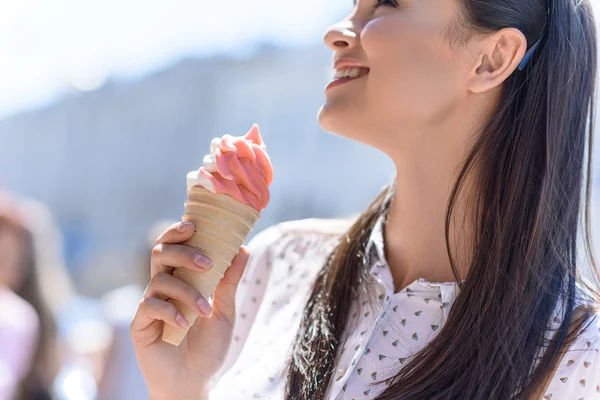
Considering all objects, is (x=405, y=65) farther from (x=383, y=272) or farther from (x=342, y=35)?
(x=383, y=272)

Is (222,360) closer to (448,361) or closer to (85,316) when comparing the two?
(448,361)

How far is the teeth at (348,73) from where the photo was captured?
1.65 meters

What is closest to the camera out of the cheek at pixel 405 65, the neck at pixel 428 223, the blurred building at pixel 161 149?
the cheek at pixel 405 65

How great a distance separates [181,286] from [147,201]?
5.33m

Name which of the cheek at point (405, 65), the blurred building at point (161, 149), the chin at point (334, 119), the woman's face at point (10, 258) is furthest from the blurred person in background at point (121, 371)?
the cheek at point (405, 65)

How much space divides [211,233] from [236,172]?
0.13 meters

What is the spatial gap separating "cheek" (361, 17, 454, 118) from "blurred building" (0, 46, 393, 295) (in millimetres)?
3584

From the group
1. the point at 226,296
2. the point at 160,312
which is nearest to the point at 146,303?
the point at 160,312

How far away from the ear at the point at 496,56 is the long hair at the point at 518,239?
0.10 feet

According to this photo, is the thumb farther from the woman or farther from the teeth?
the teeth

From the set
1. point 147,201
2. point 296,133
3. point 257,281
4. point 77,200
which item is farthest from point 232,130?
point 257,281

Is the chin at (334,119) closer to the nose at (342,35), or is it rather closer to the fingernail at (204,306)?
the nose at (342,35)

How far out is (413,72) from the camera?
1555 mm

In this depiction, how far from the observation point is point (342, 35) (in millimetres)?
1636
